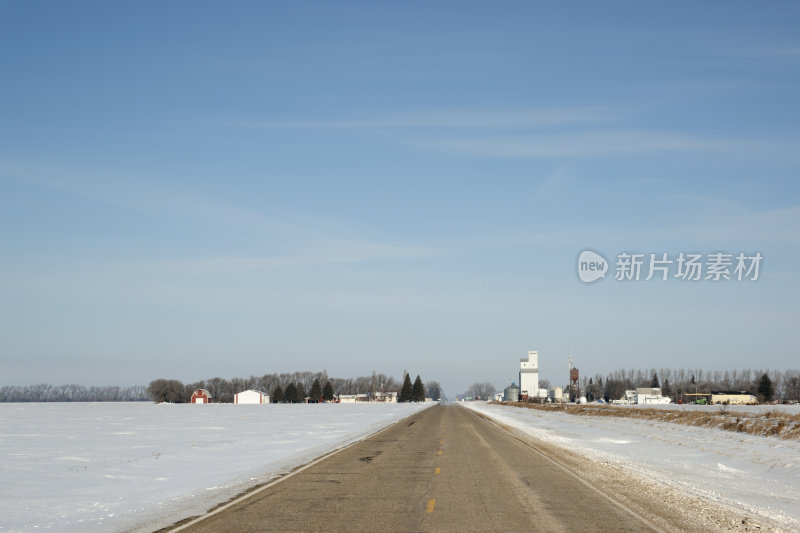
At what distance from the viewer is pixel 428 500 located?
13555mm

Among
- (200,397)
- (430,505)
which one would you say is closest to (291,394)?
(200,397)

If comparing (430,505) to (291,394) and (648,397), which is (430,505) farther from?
(648,397)

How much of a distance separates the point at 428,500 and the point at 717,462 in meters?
14.8

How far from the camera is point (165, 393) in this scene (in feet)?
610

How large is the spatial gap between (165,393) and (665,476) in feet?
600

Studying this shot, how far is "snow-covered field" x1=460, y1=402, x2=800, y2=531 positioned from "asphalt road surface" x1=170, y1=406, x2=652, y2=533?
280cm

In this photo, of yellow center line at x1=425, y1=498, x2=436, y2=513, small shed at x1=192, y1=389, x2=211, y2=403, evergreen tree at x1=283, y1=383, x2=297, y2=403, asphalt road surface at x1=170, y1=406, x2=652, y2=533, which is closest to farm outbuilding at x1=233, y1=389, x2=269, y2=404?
small shed at x1=192, y1=389, x2=211, y2=403

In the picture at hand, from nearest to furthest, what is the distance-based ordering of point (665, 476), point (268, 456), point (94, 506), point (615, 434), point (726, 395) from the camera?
point (94, 506), point (665, 476), point (268, 456), point (615, 434), point (726, 395)

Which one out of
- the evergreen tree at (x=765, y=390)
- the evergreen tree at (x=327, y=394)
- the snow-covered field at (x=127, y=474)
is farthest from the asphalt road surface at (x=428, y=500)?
the evergreen tree at (x=327, y=394)

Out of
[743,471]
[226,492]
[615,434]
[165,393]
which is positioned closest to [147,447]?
[226,492]

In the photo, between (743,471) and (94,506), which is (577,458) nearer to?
(743,471)

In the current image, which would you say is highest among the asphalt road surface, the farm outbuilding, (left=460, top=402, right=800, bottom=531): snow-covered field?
the asphalt road surface

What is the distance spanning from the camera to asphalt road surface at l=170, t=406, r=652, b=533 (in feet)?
36.3

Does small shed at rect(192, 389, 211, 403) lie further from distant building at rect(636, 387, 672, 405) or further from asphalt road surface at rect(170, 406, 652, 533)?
asphalt road surface at rect(170, 406, 652, 533)
